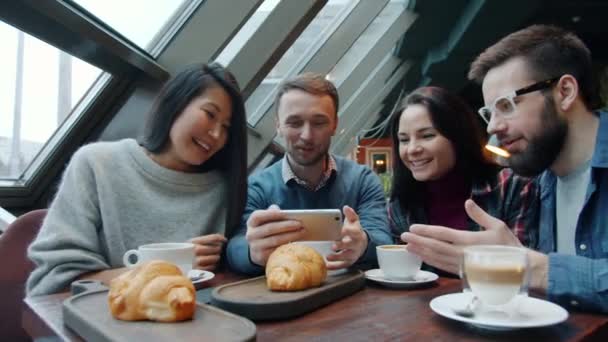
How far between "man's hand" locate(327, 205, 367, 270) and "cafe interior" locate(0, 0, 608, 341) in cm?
6

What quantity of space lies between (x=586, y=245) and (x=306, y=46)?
4689mm

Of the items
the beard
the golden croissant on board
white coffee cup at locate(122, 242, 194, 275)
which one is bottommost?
white coffee cup at locate(122, 242, 194, 275)

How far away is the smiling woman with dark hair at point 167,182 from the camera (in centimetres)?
135

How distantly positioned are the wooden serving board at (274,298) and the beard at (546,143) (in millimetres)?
760

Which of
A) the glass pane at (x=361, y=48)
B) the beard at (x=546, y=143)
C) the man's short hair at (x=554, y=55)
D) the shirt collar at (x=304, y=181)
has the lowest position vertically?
the shirt collar at (x=304, y=181)

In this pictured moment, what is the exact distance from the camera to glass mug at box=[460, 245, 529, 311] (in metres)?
0.81

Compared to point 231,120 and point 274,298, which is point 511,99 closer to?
point 231,120

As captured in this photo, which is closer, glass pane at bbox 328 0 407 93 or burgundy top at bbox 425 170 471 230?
burgundy top at bbox 425 170 471 230

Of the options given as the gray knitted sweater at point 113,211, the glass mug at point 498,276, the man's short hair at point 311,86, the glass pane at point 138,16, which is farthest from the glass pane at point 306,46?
the glass mug at point 498,276

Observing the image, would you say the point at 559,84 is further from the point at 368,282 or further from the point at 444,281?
the point at 368,282

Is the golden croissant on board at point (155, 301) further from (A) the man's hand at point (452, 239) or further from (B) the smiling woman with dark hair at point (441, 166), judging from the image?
(B) the smiling woman with dark hair at point (441, 166)

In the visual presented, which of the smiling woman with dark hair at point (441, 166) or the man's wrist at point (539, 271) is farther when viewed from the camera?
the smiling woman with dark hair at point (441, 166)

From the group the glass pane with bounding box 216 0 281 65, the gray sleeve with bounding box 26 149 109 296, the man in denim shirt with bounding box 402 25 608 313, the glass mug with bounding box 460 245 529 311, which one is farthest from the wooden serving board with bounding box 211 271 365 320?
the glass pane with bounding box 216 0 281 65

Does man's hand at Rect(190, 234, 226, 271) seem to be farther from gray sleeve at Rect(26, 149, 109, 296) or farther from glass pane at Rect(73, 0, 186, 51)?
glass pane at Rect(73, 0, 186, 51)
